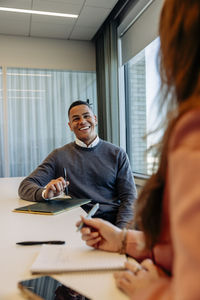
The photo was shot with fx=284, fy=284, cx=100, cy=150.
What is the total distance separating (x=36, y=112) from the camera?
13.7ft

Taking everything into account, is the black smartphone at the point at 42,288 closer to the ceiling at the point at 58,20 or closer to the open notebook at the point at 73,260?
the open notebook at the point at 73,260

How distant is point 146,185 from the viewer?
55cm

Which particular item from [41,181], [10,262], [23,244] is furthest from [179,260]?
[41,181]

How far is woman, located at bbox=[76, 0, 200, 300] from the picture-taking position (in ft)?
1.10

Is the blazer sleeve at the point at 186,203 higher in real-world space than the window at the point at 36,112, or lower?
lower

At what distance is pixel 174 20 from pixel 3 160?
12.8ft

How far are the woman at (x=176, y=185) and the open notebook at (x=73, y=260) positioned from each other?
0.27ft

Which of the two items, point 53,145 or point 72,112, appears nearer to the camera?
point 72,112

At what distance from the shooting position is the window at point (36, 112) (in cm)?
408

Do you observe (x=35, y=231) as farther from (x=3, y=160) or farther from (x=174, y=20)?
(x=3, y=160)

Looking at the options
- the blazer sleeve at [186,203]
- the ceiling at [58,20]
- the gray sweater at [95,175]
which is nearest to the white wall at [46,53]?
the ceiling at [58,20]

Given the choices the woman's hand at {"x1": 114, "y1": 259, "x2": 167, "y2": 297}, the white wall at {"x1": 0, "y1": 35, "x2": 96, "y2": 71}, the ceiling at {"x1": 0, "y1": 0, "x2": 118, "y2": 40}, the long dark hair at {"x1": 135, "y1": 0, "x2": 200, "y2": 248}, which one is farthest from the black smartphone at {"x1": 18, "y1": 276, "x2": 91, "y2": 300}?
the white wall at {"x1": 0, "y1": 35, "x2": 96, "y2": 71}

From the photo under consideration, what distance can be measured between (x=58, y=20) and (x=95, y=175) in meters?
2.49

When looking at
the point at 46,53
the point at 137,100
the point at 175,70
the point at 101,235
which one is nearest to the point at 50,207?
the point at 101,235
